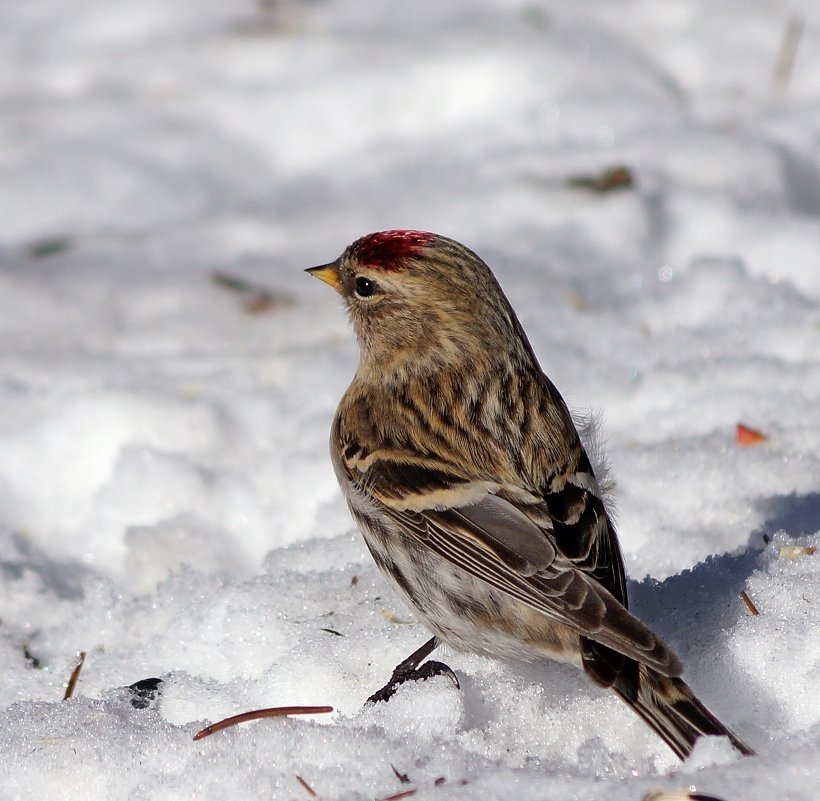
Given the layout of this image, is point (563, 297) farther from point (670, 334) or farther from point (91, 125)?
point (91, 125)

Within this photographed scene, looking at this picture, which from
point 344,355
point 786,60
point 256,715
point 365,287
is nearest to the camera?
point 256,715

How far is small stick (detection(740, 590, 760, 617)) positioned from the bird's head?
0.88m

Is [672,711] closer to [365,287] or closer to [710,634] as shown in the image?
[710,634]

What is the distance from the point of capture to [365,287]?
3.36 m

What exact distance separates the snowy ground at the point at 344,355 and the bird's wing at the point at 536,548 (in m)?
0.26

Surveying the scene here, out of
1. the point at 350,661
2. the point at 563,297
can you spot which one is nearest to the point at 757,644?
the point at 350,661

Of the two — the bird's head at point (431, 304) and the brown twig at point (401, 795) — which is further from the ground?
the bird's head at point (431, 304)

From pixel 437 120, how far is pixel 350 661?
3796 mm

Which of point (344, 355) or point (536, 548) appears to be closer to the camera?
point (536, 548)

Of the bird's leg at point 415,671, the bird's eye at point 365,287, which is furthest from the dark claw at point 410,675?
the bird's eye at point 365,287

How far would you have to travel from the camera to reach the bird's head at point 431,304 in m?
3.20

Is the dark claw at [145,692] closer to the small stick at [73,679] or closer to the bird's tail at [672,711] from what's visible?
the small stick at [73,679]

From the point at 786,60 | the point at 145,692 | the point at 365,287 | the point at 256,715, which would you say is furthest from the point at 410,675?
the point at 786,60

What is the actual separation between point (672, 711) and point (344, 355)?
2.43 m
